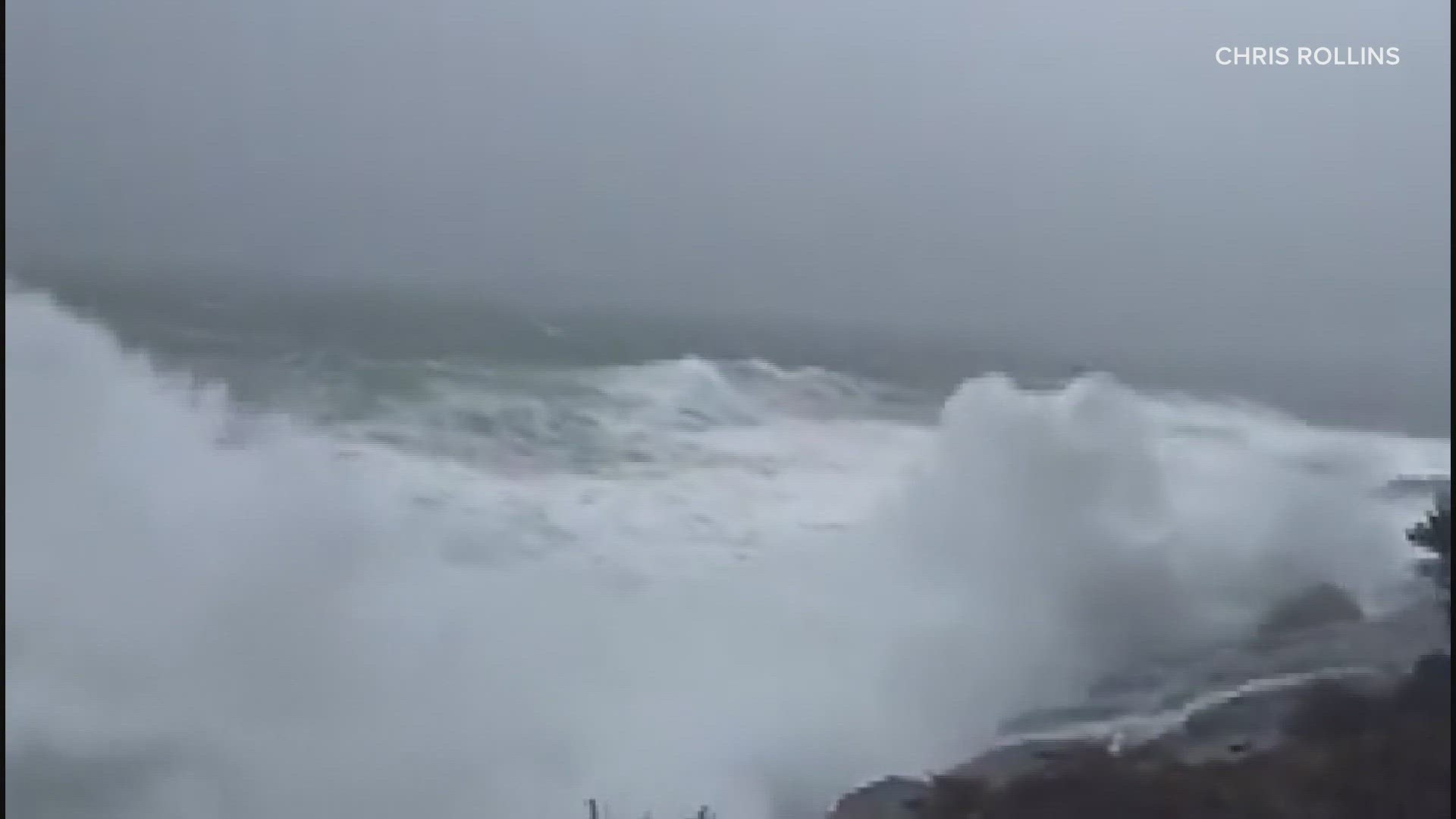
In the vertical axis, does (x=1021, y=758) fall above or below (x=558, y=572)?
below

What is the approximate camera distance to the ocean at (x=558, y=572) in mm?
10680

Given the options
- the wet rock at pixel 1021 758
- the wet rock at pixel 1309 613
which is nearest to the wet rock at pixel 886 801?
the wet rock at pixel 1021 758

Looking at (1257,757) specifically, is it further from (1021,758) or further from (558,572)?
(558,572)

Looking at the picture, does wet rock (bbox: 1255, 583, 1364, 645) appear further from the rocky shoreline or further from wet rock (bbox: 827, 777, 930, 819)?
wet rock (bbox: 827, 777, 930, 819)

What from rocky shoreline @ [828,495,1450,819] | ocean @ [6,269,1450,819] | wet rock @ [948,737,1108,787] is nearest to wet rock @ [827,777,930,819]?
rocky shoreline @ [828,495,1450,819]

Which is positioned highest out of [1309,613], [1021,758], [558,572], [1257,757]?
[558,572]

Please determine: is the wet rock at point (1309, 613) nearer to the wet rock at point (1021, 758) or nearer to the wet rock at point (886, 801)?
the wet rock at point (1021, 758)

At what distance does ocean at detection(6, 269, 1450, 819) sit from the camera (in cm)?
1068

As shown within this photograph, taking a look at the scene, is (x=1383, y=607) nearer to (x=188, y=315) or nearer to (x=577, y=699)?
(x=577, y=699)

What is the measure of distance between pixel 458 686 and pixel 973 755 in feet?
12.5

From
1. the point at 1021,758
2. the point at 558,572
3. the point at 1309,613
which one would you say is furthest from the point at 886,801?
the point at 1309,613

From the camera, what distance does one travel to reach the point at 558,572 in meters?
14.0

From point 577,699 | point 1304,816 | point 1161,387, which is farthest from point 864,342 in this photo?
point 1304,816

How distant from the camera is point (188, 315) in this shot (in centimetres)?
2358
